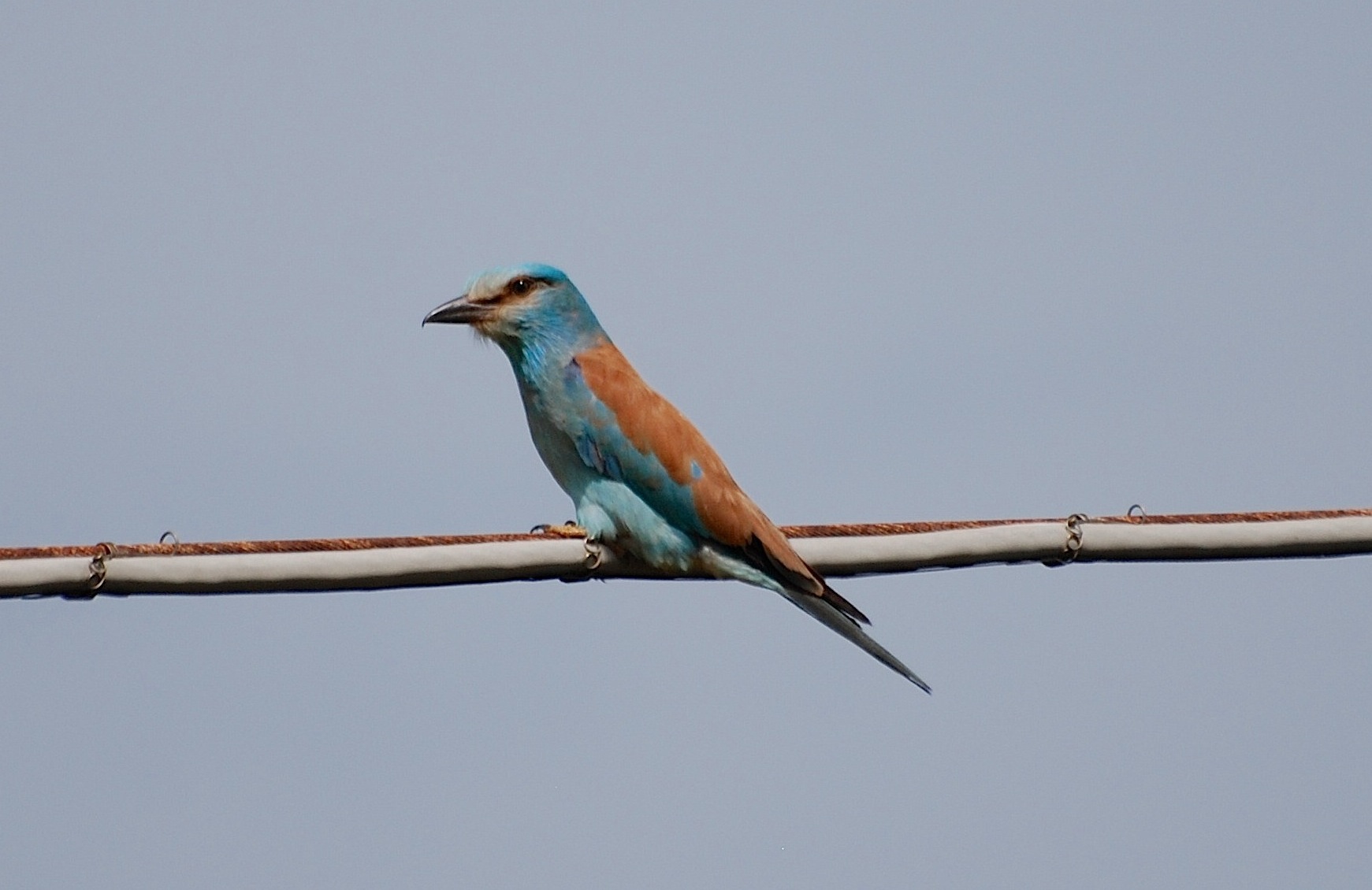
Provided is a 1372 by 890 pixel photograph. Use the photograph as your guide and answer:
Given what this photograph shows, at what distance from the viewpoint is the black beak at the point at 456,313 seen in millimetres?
7242

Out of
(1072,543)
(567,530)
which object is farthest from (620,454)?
(1072,543)

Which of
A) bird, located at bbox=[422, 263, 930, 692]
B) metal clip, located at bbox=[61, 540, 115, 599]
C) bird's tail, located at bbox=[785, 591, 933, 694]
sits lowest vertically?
metal clip, located at bbox=[61, 540, 115, 599]

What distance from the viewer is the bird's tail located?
594cm

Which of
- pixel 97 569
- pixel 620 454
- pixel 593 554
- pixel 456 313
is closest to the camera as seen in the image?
pixel 97 569

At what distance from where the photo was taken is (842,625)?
6109 mm

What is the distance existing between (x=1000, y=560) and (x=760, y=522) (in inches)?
68.9

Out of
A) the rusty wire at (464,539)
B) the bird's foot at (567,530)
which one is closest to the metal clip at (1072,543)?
the rusty wire at (464,539)

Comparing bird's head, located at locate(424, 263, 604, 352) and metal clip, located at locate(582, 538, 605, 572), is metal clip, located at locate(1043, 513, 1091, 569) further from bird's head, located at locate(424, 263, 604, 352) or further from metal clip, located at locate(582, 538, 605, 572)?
bird's head, located at locate(424, 263, 604, 352)

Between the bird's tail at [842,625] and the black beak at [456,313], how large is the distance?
5.91 ft

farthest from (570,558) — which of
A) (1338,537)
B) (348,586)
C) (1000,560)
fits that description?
(1338,537)

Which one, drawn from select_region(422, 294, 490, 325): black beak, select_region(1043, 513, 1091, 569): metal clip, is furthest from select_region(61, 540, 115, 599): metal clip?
select_region(422, 294, 490, 325): black beak

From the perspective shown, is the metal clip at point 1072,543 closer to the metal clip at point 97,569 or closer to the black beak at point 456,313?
the metal clip at point 97,569

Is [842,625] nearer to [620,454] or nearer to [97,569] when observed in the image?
[620,454]

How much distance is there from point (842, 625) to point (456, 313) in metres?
2.10
